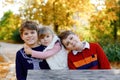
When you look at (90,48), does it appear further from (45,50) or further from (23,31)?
(23,31)

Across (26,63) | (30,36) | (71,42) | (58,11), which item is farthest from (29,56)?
(58,11)

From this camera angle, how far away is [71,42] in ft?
10.1

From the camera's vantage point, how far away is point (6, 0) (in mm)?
12000

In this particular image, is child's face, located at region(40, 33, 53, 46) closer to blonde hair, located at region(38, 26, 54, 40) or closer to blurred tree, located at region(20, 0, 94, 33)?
blonde hair, located at region(38, 26, 54, 40)

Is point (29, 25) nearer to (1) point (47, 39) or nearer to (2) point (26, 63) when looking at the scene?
(1) point (47, 39)

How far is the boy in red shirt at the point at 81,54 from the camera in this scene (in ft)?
10.2

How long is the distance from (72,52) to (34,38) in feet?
1.20

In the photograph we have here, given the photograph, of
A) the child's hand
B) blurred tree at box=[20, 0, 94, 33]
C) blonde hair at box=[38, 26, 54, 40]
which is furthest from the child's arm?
blurred tree at box=[20, 0, 94, 33]

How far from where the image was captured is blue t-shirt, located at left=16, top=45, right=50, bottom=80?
10.3ft

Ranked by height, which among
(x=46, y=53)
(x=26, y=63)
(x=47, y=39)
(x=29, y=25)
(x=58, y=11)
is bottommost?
(x=58, y=11)

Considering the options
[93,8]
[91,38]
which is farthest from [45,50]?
[91,38]

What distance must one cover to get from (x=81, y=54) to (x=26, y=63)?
20.1 inches

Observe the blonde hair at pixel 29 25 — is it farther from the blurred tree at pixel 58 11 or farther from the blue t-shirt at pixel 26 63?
the blurred tree at pixel 58 11

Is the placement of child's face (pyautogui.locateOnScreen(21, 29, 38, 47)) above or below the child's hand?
above
